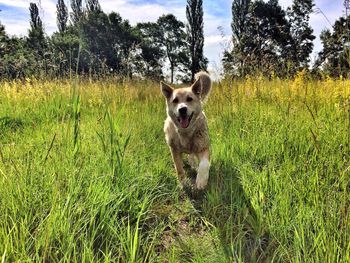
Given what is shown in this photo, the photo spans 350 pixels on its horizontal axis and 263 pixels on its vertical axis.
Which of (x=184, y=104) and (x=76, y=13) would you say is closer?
(x=76, y=13)

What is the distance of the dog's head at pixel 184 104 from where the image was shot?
4.07 m

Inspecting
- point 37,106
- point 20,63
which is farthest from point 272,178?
point 37,106

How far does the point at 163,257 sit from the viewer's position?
6.56ft

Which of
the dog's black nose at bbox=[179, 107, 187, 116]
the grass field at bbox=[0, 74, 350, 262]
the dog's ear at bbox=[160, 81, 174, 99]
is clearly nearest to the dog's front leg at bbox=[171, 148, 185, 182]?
the grass field at bbox=[0, 74, 350, 262]

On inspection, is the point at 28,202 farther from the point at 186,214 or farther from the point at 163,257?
the point at 186,214

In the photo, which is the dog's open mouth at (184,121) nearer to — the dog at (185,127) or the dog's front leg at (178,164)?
the dog at (185,127)

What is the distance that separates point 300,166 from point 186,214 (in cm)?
112

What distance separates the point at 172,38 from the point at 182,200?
54.5 m

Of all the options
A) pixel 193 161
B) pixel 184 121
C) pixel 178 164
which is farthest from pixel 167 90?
pixel 178 164

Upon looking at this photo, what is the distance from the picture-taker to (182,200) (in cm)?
313

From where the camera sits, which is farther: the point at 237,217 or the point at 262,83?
the point at 262,83

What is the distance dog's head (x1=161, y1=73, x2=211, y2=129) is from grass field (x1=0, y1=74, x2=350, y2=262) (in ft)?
1.76

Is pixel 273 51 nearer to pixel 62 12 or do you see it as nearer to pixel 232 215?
pixel 232 215

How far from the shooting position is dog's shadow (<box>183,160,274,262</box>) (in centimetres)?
208
